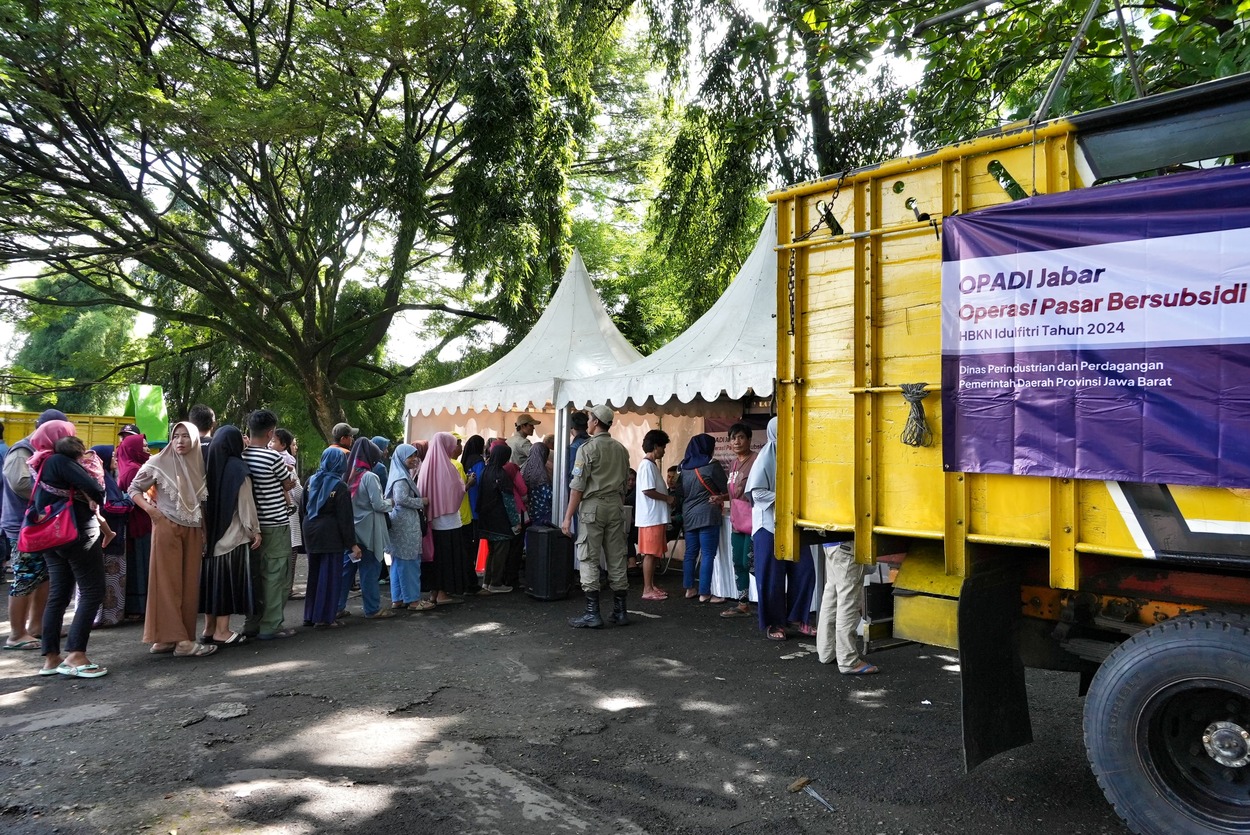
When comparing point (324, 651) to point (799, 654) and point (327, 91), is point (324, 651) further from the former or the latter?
point (327, 91)

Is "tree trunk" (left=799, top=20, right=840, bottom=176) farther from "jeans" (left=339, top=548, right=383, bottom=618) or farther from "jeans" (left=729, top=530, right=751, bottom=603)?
"jeans" (left=339, top=548, right=383, bottom=618)

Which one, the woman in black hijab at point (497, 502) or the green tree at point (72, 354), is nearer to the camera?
the woman in black hijab at point (497, 502)

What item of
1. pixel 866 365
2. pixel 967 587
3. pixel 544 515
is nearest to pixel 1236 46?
pixel 866 365

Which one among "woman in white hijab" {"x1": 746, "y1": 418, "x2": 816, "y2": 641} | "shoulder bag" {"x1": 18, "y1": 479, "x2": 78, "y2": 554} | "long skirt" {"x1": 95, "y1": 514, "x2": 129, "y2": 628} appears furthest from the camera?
"long skirt" {"x1": 95, "y1": 514, "x2": 129, "y2": 628}

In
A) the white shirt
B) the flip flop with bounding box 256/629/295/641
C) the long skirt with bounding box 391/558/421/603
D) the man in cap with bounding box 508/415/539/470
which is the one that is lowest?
the flip flop with bounding box 256/629/295/641

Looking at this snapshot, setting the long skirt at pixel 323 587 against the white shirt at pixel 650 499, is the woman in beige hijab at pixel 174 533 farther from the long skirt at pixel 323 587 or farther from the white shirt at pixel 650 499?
the white shirt at pixel 650 499

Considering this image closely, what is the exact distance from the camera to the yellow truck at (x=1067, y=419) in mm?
Answer: 2979

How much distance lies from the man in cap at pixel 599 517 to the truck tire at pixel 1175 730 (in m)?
4.72

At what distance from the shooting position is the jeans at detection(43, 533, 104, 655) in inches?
221

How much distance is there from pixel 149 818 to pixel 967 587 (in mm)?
3660

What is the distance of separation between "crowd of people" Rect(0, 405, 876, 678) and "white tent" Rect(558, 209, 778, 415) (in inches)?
18.7

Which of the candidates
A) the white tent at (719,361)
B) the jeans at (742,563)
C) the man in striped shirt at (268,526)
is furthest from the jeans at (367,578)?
the jeans at (742,563)

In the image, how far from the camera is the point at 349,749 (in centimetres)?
437

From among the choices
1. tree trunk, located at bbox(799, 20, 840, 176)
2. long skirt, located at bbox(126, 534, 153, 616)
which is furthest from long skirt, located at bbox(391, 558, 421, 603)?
tree trunk, located at bbox(799, 20, 840, 176)
